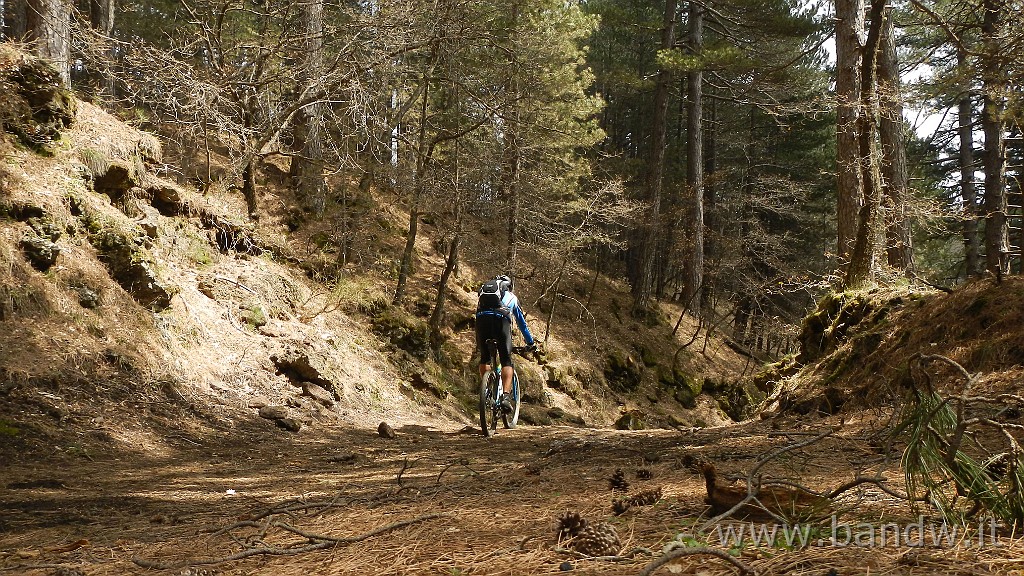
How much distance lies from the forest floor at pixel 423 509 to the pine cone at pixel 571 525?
48mm

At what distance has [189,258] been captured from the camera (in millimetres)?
9297

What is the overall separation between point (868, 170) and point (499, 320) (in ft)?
15.0

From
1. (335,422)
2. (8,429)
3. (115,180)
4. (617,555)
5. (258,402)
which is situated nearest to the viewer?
(617,555)

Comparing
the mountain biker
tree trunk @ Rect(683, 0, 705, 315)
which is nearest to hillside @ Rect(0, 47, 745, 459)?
the mountain biker

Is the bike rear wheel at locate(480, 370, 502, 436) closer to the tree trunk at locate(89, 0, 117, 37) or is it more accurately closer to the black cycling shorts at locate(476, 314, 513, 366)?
the black cycling shorts at locate(476, 314, 513, 366)

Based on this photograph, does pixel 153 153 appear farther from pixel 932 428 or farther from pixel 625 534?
pixel 932 428

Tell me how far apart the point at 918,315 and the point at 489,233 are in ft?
38.9

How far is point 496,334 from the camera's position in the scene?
7.98 m

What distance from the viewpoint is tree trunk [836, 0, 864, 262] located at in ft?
26.5

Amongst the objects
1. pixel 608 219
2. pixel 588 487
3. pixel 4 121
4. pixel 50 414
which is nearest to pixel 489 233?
pixel 608 219

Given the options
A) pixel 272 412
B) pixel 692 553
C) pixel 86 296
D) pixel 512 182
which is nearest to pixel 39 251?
pixel 86 296

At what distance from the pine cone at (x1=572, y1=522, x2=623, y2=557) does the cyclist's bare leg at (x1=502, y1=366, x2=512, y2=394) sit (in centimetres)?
596

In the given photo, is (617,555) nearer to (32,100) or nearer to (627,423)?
(627,423)

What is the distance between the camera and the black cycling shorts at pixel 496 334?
7.98 meters
